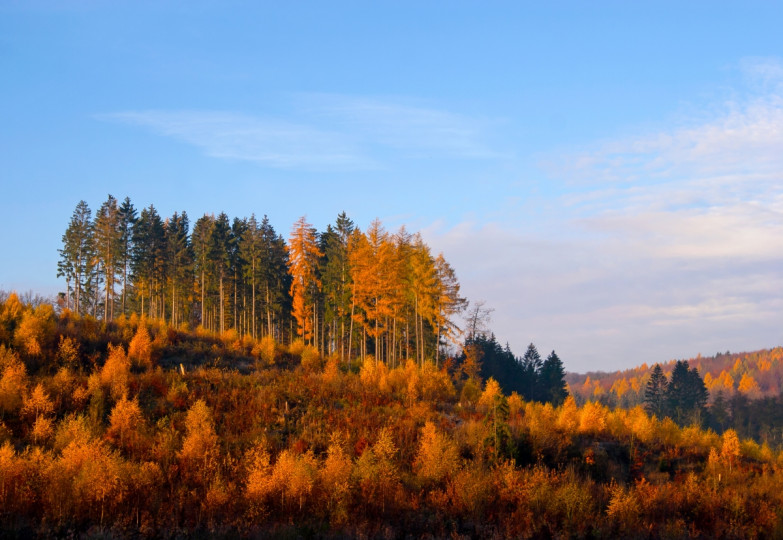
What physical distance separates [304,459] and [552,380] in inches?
2595

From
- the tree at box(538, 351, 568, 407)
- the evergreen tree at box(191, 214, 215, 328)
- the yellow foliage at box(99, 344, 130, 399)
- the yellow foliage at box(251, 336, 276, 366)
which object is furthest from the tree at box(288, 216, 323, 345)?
the tree at box(538, 351, 568, 407)

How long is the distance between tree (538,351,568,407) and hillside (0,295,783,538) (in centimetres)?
4406

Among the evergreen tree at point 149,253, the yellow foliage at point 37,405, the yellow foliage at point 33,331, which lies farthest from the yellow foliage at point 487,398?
the evergreen tree at point 149,253

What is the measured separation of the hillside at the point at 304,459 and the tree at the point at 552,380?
44.1 metres

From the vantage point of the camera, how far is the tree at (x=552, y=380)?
73.9 meters

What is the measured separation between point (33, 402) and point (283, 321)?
40005 mm

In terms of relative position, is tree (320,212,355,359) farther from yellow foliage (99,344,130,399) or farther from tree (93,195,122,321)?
yellow foliage (99,344,130,399)

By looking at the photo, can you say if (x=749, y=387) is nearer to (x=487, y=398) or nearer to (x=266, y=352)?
(x=487, y=398)

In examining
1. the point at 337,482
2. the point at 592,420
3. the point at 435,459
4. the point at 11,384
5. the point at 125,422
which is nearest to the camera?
the point at 337,482

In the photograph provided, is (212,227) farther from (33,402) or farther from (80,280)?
(33,402)

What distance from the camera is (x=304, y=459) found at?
58.3 ft

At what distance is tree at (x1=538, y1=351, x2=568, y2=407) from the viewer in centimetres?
7388

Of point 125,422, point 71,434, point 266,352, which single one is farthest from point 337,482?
point 266,352

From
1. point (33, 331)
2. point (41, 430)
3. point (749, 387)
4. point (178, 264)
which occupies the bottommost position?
point (749, 387)
